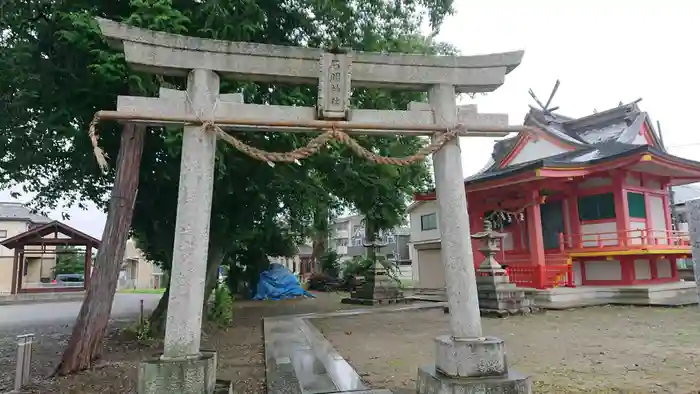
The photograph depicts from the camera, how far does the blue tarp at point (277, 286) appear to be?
69.9ft

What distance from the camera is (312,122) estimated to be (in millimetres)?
5336

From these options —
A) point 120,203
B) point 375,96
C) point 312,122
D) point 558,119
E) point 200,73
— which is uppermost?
point 558,119

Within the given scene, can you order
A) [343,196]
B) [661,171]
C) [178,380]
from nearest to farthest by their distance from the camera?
[178,380]
[343,196]
[661,171]

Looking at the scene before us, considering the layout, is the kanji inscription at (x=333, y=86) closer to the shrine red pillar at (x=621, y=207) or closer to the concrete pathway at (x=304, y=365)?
the concrete pathway at (x=304, y=365)

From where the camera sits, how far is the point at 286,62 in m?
5.42

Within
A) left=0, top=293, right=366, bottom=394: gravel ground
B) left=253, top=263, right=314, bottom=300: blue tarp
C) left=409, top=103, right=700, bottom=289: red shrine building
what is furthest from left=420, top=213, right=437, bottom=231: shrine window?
left=0, top=293, right=366, bottom=394: gravel ground

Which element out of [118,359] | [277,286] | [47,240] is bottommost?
[118,359]

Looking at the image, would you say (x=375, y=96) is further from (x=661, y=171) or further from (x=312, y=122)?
(x=661, y=171)

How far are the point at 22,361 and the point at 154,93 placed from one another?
4435 millimetres

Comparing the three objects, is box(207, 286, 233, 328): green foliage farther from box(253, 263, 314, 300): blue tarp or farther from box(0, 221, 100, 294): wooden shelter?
box(0, 221, 100, 294): wooden shelter

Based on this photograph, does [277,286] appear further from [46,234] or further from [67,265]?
[67,265]

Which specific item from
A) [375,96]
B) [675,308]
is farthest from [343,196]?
[675,308]

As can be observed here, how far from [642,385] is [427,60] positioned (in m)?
4.83

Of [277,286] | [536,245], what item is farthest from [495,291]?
[277,286]
